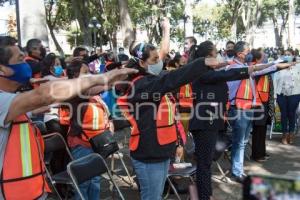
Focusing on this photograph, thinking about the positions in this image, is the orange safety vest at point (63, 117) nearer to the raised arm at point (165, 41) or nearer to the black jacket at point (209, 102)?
the raised arm at point (165, 41)

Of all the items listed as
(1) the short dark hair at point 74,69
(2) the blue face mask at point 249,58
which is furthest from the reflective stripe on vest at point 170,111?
(2) the blue face mask at point 249,58

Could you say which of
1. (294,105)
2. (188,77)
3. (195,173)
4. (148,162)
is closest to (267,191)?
(188,77)

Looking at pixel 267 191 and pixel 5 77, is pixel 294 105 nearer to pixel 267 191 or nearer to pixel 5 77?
pixel 5 77

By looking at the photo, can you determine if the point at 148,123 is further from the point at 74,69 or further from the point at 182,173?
the point at 182,173

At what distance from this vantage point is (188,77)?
3309mm

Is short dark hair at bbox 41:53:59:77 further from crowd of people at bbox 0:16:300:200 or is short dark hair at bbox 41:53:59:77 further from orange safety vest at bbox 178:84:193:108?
orange safety vest at bbox 178:84:193:108

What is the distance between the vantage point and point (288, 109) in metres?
9.20

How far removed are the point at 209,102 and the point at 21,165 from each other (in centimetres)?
274

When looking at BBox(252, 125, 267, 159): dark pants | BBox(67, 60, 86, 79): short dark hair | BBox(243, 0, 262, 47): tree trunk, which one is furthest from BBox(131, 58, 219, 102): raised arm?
BBox(243, 0, 262, 47): tree trunk

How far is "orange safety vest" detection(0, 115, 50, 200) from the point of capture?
2979 millimetres

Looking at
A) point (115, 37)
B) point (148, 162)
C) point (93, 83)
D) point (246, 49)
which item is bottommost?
point (148, 162)

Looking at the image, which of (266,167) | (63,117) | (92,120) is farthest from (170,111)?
(266,167)

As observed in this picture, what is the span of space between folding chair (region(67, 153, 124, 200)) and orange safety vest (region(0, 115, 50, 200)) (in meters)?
1.07

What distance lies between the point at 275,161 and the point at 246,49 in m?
2.32
